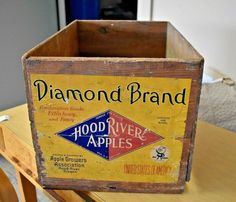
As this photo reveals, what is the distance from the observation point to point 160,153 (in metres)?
0.59

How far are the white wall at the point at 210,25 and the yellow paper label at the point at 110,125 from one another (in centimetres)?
87

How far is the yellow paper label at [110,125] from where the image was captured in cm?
54

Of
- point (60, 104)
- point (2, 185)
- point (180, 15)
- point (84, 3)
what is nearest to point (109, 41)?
point (60, 104)

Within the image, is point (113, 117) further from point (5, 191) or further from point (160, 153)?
point (5, 191)

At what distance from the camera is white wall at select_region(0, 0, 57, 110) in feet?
6.25

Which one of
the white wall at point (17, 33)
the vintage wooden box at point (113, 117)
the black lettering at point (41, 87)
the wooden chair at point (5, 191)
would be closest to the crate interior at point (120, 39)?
the vintage wooden box at point (113, 117)

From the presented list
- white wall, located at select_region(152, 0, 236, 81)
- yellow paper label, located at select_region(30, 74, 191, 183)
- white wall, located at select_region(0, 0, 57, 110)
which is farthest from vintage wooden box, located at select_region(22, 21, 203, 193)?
white wall, located at select_region(0, 0, 57, 110)

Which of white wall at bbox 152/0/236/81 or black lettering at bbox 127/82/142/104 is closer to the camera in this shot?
black lettering at bbox 127/82/142/104

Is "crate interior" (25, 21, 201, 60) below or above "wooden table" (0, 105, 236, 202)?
above

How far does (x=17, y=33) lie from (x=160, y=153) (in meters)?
1.67

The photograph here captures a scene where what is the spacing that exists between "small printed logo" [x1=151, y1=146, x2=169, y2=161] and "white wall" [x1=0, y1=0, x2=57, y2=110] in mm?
1621

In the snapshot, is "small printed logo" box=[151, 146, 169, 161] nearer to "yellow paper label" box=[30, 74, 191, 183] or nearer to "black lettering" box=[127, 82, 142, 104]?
"yellow paper label" box=[30, 74, 191, 183]

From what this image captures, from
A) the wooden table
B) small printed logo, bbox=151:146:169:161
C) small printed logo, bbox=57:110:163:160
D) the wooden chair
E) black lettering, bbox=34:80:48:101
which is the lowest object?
the wooden chair

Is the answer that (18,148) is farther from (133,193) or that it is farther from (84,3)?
(84,3)
